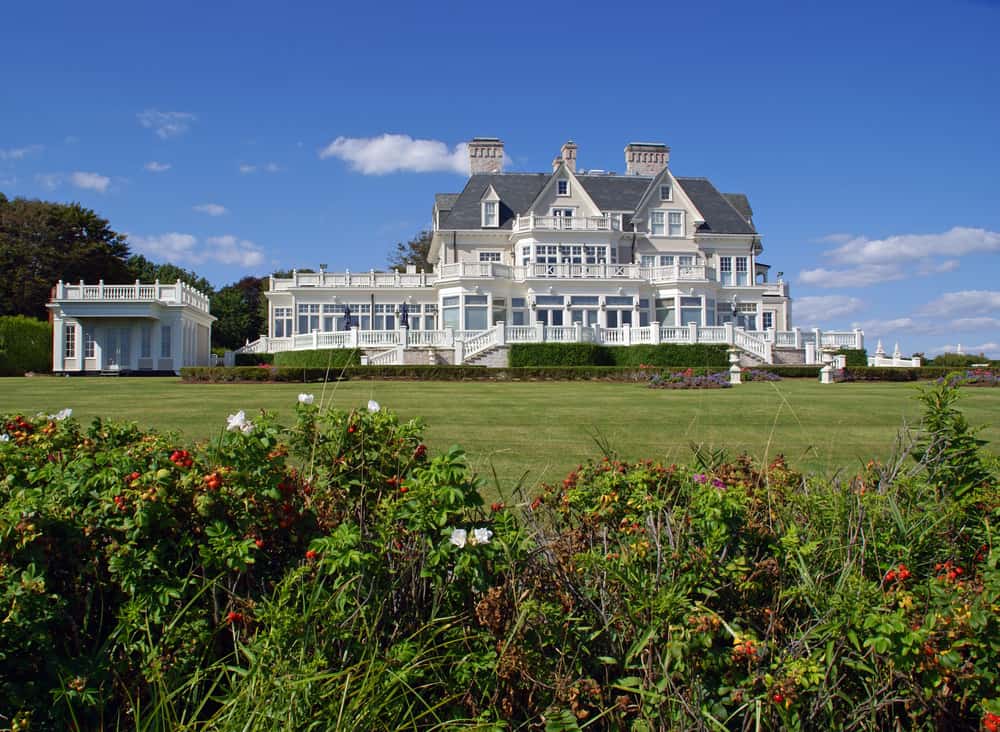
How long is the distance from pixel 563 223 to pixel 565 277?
4.08 metres

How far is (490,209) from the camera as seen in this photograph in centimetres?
4375

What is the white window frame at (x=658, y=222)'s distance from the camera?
148 feet

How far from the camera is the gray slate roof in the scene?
4422 cm

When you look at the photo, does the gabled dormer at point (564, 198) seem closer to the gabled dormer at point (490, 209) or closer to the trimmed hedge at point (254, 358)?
the gabled dormer at point (490, 209)

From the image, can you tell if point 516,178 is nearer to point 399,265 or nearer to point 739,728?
point 399,265

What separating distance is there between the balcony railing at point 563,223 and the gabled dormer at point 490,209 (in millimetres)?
1660

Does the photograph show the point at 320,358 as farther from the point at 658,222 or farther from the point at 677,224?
the point at 677,224

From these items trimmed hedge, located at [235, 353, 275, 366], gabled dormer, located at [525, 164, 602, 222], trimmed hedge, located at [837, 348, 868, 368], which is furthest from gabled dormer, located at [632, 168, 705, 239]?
trimmed hedge, located at [235, 353, 275, 366]

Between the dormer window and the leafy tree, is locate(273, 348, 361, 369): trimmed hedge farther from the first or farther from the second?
the leafy tree

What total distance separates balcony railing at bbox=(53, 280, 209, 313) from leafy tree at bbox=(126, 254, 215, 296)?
28.4m

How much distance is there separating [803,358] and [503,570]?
36548mm

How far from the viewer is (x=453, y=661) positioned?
295 centimetres

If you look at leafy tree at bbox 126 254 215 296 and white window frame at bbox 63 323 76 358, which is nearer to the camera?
white window frame at bbox 63 323 76 358

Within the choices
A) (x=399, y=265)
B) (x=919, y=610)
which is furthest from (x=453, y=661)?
(x=399, y=265)
